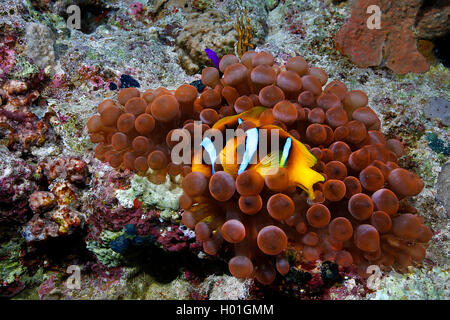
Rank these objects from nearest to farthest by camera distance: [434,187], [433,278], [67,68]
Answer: [433,278], [434,187], [67,68]

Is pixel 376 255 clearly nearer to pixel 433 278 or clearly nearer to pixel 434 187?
pixel 433 278

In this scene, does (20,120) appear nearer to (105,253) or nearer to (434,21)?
(105,253)

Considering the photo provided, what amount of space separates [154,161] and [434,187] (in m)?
1.94

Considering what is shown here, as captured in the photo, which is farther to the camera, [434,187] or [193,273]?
[193,273]

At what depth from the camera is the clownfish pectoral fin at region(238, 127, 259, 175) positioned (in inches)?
55.7

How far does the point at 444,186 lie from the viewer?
6.48 ft

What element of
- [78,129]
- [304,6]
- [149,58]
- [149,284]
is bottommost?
[149,284]

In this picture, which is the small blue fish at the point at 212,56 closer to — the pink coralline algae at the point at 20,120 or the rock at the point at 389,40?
the rock at the point at 389,40

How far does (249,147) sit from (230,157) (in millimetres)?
109

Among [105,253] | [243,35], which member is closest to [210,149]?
[105,253]

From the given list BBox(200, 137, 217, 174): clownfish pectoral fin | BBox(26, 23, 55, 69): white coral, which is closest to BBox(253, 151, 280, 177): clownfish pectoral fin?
BBox(200, 137, 217, 174): clownfish pectoral fin

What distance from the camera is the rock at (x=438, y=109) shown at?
226cm

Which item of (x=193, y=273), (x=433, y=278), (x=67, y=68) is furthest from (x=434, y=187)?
(x=67, y=68)
